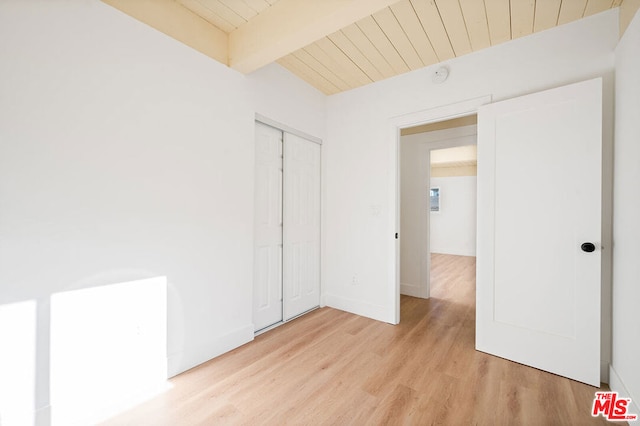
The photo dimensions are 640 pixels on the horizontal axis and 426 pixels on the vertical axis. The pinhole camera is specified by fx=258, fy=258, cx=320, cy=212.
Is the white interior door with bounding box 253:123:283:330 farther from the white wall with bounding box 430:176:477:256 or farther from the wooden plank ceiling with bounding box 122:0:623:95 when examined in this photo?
the white wall with bounding box 430:176:477:256

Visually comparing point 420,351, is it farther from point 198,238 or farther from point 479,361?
point 198,238

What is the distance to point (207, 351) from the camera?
2.13 metres

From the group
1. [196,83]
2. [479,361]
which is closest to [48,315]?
[196,83]

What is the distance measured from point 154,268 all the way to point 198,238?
37cm

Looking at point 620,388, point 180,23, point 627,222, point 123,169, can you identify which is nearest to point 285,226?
point 123,169

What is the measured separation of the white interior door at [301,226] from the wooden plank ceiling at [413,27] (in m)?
0.96

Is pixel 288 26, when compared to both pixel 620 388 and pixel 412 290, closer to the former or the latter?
pixel 620 388

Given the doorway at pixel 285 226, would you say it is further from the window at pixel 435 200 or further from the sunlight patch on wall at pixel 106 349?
the window at pixel 435 200

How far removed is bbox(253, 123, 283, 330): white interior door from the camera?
2646 millimetres

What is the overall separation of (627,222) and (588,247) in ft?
0.97

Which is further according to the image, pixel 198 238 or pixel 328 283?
pixel 328 283

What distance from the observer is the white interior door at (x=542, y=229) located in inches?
73.0

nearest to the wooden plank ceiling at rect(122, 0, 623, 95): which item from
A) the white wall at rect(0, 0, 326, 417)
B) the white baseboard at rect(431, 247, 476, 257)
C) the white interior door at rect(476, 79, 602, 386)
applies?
the white wall at rect(0, 0, 326, 417)

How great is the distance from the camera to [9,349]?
1.30m
